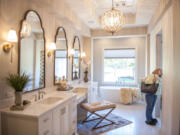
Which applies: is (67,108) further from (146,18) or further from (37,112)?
(146,18)

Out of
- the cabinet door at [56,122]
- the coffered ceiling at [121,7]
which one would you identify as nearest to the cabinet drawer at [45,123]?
the cabinet door at [56,122]

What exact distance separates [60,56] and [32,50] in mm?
1180

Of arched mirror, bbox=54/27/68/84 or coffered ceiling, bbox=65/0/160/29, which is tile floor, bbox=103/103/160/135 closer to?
arched mirror, bbox=54/27/68/84

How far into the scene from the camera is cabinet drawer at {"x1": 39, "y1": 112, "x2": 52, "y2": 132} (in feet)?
5.66

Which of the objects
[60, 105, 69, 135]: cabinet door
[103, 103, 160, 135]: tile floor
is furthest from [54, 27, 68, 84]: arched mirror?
[103, 103, 160, 135]: tile floor

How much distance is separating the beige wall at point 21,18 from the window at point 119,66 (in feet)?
9.11

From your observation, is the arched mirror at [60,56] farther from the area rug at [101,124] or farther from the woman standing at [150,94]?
the woman standing at [150,94]

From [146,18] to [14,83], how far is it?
13.8ft

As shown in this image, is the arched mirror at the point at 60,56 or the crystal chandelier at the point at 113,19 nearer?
the crystal chandelier at the point at 113,19

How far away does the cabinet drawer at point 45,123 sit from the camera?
5.66 feet

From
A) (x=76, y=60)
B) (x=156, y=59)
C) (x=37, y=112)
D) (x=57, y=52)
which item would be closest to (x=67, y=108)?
(x=37, y=112)

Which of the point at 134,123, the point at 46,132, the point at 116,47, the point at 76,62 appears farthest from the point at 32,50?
the point at 116,47

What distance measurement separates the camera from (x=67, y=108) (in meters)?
2.56

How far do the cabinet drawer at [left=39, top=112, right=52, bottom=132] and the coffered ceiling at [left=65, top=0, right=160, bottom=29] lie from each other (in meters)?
2.63
